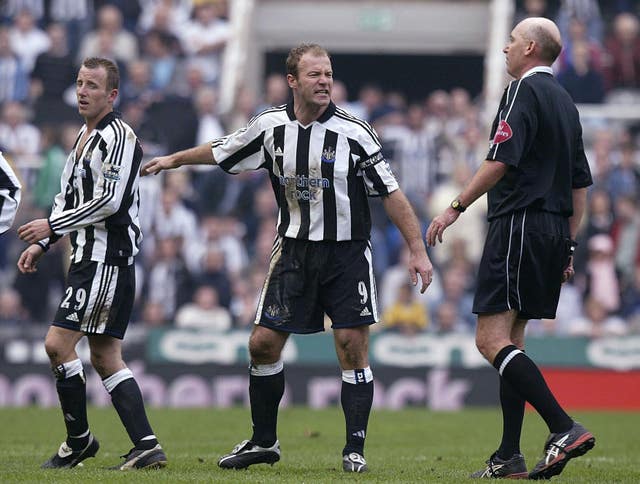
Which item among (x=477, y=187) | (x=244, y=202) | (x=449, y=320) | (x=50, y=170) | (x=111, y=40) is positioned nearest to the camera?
(x=477, y=187)

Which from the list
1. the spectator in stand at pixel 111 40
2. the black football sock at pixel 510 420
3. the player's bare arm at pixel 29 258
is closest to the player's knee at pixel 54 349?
the player's bare arm at pixel 29 258

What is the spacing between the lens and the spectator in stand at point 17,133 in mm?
17078

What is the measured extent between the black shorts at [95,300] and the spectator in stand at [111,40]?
11924mm

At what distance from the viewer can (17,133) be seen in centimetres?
1728

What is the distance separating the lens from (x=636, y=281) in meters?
16.1

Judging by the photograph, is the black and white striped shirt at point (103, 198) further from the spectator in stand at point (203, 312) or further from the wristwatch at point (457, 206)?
the spectator in stand at point (203, 312)

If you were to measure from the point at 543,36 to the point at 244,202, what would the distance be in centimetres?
967

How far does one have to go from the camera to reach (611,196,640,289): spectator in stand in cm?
1627

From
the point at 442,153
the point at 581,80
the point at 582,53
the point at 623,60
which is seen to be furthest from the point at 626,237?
the point at 623,60

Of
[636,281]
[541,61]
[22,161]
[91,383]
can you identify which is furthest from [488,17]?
[541,61]

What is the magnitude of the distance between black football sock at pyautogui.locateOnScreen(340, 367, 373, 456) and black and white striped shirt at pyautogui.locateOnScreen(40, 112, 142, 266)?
1.46 meters

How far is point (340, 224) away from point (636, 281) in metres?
9.40

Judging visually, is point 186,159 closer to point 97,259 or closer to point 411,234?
point 97,259

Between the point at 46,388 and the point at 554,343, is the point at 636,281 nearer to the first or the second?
the point at 554,343
